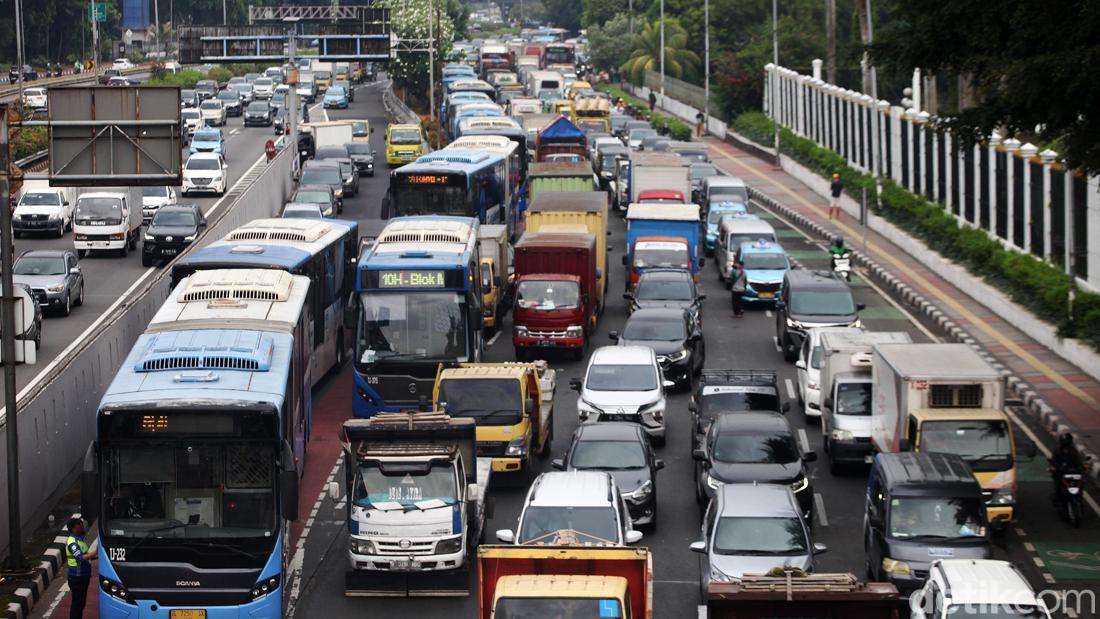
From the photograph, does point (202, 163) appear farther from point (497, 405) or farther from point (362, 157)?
point (497, 405)

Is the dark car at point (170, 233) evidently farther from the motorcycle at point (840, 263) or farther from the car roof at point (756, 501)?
the car roof at point (756, 501)

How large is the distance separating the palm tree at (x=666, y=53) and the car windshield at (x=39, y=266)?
78.2 m

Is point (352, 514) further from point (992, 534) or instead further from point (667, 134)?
point (667, 134)

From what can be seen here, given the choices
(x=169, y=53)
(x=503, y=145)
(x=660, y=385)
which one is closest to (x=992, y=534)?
(x=660, y=385)

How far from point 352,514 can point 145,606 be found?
10.6 ft

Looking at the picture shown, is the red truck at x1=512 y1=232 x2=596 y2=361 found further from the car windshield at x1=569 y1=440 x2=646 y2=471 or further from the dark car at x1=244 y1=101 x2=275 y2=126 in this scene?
the dark car at x1=244 y1=101 x2=275 y2=126

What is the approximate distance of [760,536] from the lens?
1969 cm

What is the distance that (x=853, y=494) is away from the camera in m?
25.6

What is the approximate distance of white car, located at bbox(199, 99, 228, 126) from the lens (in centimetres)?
9325

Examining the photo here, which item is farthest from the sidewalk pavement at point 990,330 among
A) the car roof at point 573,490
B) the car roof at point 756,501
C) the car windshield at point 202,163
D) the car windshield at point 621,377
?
the car windshield at point 202,163

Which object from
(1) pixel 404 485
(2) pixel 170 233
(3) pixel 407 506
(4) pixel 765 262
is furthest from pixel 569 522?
(2) pixel 170 233

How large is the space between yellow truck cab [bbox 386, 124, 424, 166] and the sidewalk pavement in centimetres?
1550

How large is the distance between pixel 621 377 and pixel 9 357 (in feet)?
36.6

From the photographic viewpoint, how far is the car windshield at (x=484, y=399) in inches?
990
